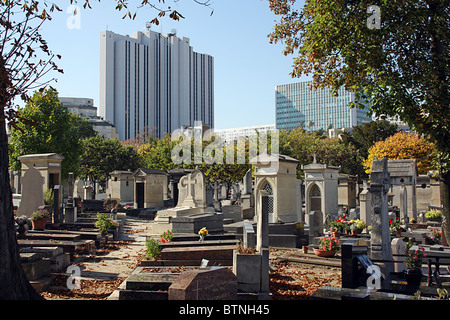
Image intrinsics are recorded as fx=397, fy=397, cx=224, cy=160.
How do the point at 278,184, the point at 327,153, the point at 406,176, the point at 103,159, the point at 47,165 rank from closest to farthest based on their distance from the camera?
1. the point at 278,184
2. the point at 406,176
3. the point at 47,165
4. the point at 103,159
5. the point at 327,153

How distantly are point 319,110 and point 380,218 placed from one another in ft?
599

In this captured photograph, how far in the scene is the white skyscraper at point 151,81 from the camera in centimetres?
11294

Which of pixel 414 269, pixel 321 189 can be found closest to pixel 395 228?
pixel 414 269

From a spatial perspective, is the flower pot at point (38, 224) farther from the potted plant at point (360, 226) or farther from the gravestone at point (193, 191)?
the potted plant at point (360, 226)

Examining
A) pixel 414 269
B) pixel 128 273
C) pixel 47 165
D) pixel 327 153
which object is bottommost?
pixel 128 273

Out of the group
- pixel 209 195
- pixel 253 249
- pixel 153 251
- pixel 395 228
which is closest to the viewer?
pixel 253 249

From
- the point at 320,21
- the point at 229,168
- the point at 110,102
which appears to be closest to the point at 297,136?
the point at 229,168

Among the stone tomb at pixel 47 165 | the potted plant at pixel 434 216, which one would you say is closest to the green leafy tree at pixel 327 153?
the potted plant at pixel 434 216

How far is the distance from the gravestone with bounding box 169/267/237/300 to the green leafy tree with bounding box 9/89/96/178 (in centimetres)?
2413

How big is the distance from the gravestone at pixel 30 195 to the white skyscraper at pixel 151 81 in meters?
97.7

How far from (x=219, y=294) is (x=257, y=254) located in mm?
2152

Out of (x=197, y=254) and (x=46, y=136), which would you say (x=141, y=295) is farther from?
(x=46, y=136)

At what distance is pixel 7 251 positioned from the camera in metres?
5.57

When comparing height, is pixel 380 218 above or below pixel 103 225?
above
